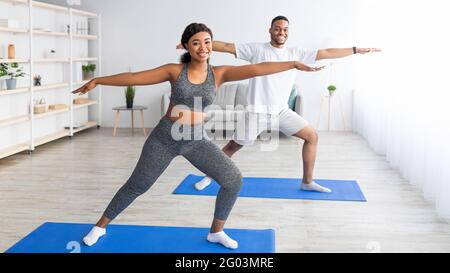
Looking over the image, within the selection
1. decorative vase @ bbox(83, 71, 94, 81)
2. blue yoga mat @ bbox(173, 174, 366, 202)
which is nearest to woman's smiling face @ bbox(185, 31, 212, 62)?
blue yoga mat @ bbox(173, 174, 366, 202)

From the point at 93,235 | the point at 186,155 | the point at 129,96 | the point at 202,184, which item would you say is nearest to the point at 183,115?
the point at 186,155

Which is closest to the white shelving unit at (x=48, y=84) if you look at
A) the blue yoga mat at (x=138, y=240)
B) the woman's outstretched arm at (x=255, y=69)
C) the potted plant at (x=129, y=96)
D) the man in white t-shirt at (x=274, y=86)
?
the potted plant at (x=129, y=96)

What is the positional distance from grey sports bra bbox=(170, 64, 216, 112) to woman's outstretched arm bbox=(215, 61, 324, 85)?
90 millimetres

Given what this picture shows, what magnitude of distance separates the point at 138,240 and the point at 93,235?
26 centimetres

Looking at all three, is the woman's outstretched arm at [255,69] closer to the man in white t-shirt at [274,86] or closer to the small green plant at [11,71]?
the man in white t-shirt at [274,86]

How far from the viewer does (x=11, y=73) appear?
230 inches

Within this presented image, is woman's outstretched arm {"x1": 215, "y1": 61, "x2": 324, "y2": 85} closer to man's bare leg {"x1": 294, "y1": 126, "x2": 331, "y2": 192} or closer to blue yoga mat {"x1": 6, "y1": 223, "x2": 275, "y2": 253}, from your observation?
blue yoga mat {"x1": 6, "y1": 223, "x2": 275, "y2": 253}

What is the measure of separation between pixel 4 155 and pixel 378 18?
448 centimetres

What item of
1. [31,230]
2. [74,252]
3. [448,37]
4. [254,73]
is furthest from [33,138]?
[448,37]

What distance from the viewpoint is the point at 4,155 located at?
562cm

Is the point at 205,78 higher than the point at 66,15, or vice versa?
the point at 66,15
